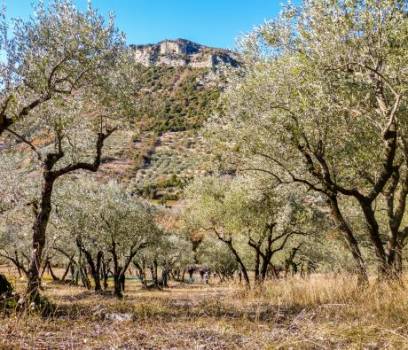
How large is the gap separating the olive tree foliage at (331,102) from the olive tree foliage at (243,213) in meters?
8.05

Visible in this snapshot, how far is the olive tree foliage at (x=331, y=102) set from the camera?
13.6 m

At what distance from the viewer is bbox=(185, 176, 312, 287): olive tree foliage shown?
30453mm

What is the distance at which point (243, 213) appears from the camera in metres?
32.4

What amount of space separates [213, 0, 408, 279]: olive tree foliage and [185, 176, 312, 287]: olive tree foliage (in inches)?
317

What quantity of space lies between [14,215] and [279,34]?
85.4 feet

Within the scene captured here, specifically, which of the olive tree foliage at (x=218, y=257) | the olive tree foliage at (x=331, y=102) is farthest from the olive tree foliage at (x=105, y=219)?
the olive tree foliage at (x=218, y=257)

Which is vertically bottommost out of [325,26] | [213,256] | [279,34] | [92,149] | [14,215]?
[213,256]

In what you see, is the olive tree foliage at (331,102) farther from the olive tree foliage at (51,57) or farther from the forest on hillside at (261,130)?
the olive tree foliage at (51,57)

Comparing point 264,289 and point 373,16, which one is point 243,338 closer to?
point 373,16

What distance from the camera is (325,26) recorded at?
14.3 m

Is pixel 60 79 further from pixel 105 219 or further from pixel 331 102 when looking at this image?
pixel 105 219

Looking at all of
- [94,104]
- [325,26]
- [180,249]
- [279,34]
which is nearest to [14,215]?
[94,104]

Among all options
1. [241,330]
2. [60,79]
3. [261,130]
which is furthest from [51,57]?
[241,330]

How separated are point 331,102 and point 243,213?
18.9m
